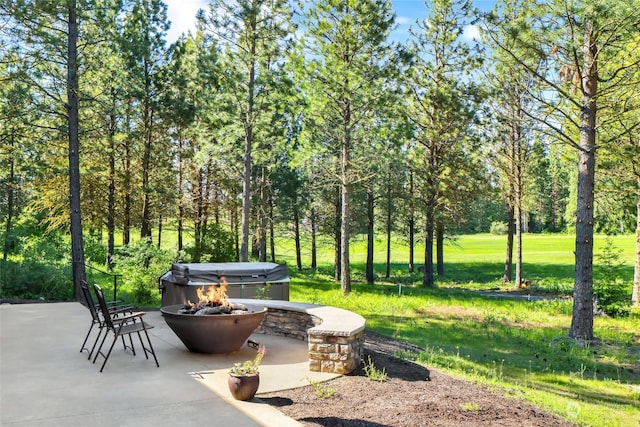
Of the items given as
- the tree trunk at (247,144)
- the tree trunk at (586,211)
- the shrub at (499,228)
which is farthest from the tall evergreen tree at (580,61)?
the shrub at (499,228)

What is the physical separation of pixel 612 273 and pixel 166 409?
40.9ft

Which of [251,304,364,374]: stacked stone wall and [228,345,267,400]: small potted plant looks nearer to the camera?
[228,345,267,400]: small potted plant

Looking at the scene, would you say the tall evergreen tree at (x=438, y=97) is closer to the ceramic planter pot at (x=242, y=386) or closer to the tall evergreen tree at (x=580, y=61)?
the tall evergreen tree at (x=580, y=61)

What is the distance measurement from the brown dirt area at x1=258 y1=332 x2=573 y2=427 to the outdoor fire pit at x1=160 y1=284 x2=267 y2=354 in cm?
139

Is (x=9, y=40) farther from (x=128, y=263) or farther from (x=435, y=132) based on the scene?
(x=435, y=132)

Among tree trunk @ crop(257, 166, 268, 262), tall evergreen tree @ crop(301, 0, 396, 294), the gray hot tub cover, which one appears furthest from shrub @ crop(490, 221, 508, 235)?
the gray hot tub cover

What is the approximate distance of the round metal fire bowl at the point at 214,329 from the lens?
20.5 feet

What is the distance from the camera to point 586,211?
9.80 metres

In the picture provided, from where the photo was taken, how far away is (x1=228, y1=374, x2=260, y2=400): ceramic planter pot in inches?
182

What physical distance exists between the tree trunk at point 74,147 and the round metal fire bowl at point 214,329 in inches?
229

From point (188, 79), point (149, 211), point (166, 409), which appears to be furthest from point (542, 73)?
point (149, 211)

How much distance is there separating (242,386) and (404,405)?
57.5 inches

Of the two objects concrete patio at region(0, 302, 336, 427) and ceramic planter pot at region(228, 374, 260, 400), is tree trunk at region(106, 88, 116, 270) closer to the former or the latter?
concrete patio at region(0, 302, 336, 427)

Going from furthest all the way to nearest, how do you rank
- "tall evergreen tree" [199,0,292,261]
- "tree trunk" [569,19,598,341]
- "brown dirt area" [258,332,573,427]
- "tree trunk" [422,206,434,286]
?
"tree trunk" [422,206,434,286]
"tall evergreen tree" [199,0,292,261]
"tree trunk" [569,19,598,341]
"brown dirt area" [258,332,573,427]
